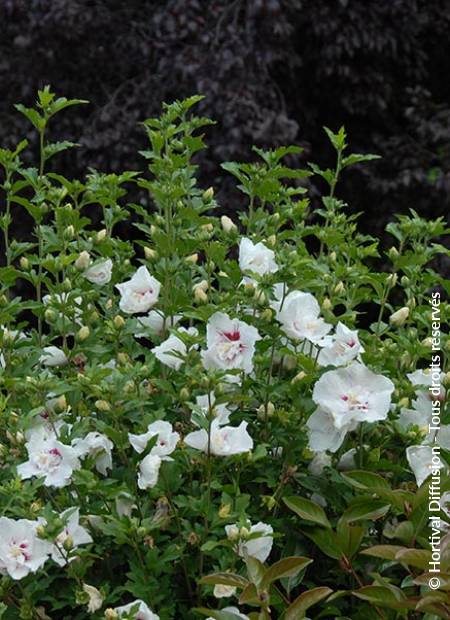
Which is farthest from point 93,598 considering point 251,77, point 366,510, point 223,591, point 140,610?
point 251,77

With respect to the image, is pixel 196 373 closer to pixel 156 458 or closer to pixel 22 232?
pixel 156 458

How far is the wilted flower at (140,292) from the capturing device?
6.19 ft

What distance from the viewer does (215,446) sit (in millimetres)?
1604

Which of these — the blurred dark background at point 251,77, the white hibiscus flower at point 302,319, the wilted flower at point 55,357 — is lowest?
the blurred dark background at point 251,77

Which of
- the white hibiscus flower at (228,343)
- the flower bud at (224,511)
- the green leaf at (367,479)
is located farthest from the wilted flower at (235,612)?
the white hibiscus flower at (228,343)

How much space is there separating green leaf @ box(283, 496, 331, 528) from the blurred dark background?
4.15 metres

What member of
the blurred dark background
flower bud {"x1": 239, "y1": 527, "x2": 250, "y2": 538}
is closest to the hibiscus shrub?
flower bud {"x1": 239, "y1": 527, "x2": 250, "y2": 538}

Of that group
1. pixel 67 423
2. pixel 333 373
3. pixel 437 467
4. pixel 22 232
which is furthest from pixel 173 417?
pixel 22 232

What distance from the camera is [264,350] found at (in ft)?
6.01

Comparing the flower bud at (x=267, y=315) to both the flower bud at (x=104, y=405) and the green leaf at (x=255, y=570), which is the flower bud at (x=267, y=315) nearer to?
the flower bud at (x=104, y=405)

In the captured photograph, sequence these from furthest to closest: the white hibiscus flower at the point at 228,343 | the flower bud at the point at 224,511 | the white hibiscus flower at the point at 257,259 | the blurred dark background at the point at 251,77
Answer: the blurred dark background at the point at 251,77
the white hibiscus flower at the point at 257,259
the white hibiscus flower at the point at 228,343
the flower bud at the point at 224,511

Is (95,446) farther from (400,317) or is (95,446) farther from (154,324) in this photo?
(400,317)

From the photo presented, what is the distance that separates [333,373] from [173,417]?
30 cm

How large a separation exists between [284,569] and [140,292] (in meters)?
0.58
